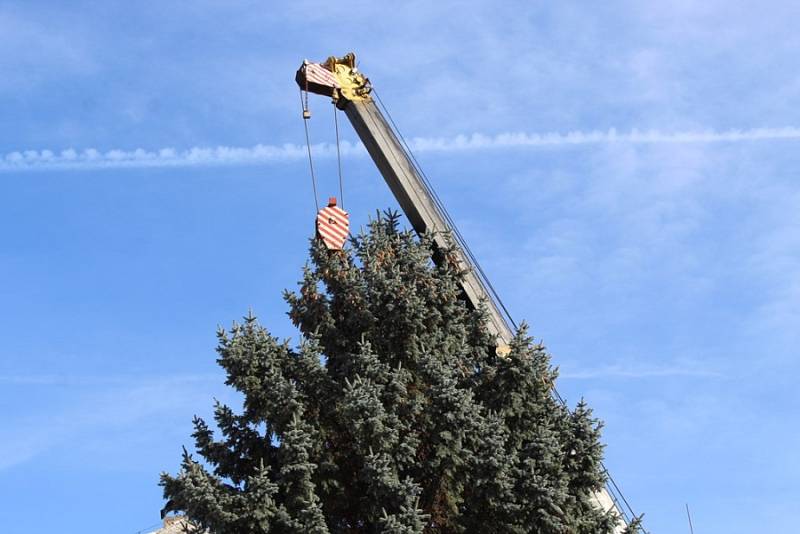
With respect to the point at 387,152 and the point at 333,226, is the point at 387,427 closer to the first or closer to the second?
the point at 333,226

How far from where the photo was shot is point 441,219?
2645cm

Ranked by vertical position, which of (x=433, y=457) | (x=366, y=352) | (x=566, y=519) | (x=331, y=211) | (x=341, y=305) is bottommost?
(x=566, y=519)

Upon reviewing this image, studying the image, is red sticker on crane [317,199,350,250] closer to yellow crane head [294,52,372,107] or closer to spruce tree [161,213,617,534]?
spruce tree [161,213,617,534]

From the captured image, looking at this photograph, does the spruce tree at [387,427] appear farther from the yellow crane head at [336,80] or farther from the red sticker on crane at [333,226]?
the yellow crane head at [336,80]

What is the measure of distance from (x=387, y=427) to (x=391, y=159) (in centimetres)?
730

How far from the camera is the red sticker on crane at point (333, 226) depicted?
2466 cm

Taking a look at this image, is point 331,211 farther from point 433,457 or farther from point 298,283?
point 433,457

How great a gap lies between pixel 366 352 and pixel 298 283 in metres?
2.47

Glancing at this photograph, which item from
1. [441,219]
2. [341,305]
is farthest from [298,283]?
[441,219]

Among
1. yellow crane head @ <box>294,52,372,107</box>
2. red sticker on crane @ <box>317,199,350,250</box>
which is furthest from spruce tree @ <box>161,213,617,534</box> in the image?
yellow crane head @ <box>294,52,372,107</box>

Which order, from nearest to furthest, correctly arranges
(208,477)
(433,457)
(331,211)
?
(208,477) < (433,457) < (331,211)

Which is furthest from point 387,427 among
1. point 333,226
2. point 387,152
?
point 387,152

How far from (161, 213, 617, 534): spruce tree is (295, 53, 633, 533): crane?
3.11 feet

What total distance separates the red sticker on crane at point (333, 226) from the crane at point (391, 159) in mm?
1997
